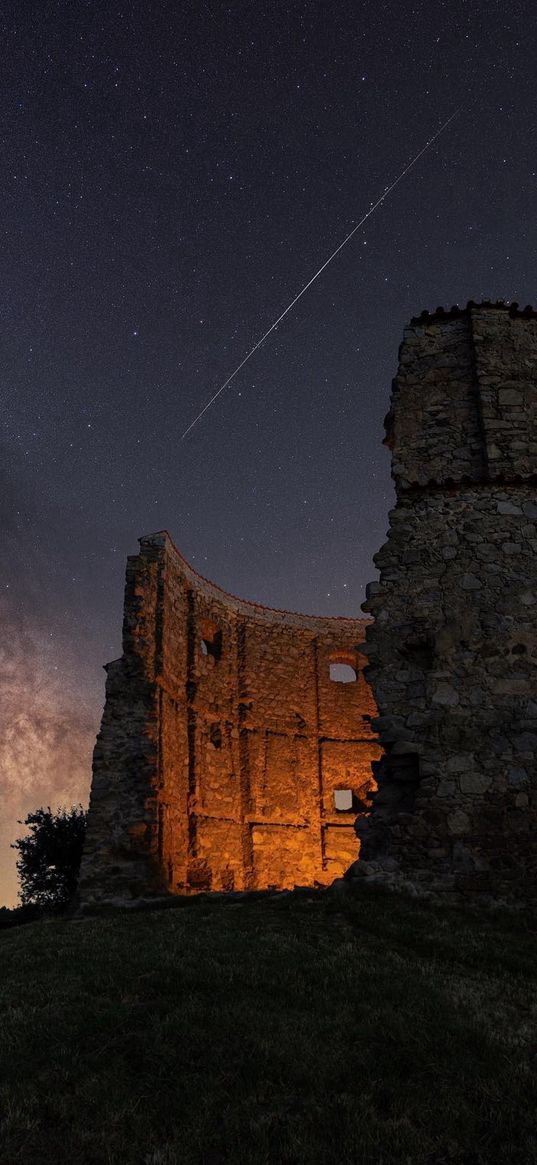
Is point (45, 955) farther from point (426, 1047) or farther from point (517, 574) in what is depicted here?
point (517, 574)

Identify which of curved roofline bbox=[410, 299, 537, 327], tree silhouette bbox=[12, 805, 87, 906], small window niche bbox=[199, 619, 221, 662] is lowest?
tree silhouette bbox=[12, 805, 87, 906]

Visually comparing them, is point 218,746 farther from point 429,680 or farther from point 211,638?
point 429,680

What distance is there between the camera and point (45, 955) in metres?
7.30

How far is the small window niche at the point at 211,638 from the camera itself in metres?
24.1

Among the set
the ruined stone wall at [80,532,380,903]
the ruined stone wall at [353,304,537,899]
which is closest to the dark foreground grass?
the ruined stone wall at [353,304,537,899]

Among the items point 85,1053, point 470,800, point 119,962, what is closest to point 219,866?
point 470,800

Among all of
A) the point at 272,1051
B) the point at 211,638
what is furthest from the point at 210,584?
the point at 272,1051

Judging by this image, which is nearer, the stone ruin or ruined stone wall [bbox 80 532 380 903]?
the stone ruin

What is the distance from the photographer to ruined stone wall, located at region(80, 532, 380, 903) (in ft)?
54.3

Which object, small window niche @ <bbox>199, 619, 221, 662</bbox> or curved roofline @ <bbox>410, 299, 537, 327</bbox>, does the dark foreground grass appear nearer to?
curved roofline @ <bbox>410, 299, 537, 327</bbox>

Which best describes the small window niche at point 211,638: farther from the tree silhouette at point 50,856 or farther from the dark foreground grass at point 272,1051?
the dark foreground grass at point 272,1051

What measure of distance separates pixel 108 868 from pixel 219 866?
6190 millimetres

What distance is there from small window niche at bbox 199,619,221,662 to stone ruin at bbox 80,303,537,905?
2333 mm

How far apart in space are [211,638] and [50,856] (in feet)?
28.7
